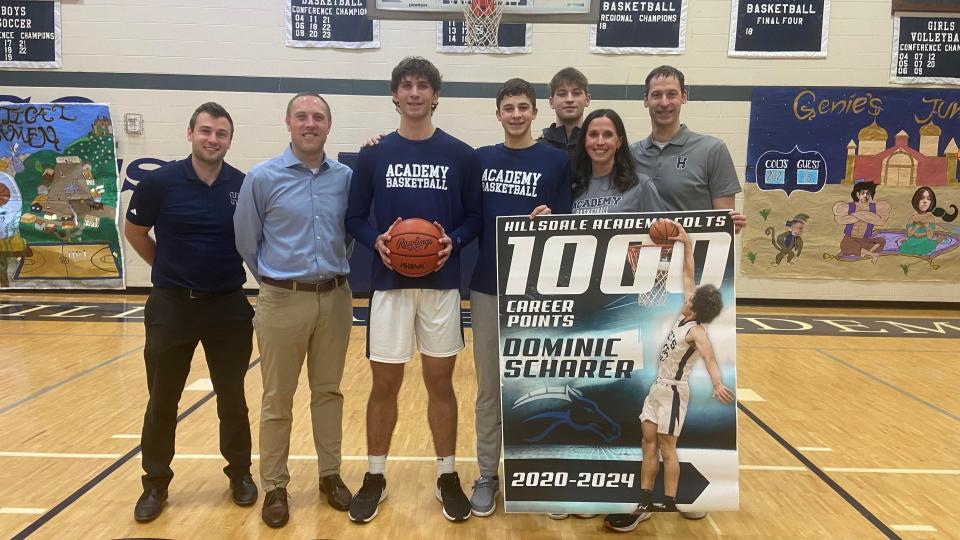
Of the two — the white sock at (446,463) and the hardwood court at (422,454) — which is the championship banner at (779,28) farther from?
the white sock at (446,463)

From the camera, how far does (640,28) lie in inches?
306

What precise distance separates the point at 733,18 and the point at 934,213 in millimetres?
3534

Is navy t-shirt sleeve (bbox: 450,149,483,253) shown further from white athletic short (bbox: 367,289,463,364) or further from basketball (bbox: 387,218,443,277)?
white athletic short (bbox: 367,289,463,364)

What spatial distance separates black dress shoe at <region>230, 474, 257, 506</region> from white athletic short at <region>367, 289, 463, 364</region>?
2.83 feet

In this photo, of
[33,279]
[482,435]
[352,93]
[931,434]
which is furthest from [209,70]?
[931,434]

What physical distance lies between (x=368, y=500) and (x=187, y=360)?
3.23 feet

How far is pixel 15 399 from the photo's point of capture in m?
4.23

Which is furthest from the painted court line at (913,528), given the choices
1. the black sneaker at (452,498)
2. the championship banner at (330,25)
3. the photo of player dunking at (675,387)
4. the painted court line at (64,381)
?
the championship banner at (330,25)

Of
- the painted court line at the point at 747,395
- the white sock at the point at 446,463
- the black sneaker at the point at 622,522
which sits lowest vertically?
the painted court line at the point at 747,395

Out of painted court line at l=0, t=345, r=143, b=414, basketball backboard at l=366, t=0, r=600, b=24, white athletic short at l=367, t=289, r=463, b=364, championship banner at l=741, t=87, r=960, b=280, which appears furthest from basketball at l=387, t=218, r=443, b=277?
→ championship banner at l=741, t=87, r=960, b=280

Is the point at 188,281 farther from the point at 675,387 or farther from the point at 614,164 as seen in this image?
the point at 675,387

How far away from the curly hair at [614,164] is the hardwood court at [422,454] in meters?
1.46

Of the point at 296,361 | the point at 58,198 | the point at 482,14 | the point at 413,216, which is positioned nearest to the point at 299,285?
the point at 296,361

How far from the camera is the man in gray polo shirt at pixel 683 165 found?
2.92 m
